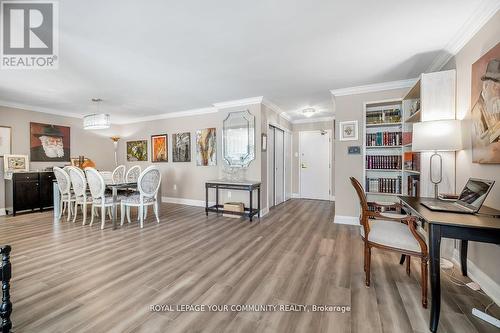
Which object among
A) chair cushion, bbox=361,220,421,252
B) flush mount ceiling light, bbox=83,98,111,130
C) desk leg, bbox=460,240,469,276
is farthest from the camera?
flush mount ceiling light, bbox=83,98,111,130

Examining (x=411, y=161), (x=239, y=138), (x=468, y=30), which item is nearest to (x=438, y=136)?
(x=468, y=30)

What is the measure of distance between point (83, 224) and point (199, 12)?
4068 mm

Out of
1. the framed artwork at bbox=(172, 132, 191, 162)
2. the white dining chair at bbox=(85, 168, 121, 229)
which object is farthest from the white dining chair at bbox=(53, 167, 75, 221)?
the framed artwork at bbox=(172, 132, 191, 162)

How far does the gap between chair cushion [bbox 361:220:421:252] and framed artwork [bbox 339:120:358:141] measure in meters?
2.10

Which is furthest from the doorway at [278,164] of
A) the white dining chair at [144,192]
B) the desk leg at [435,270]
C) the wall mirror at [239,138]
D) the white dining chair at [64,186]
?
the white dining chair at [64,186]

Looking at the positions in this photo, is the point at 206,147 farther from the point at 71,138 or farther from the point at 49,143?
the point at 49,143

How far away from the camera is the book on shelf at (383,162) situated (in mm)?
3627

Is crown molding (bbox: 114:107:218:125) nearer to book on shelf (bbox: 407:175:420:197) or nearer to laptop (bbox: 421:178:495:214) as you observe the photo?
book on shelf (bbox: 407:175:420:197)

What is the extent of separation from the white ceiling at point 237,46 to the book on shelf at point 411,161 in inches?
47.7

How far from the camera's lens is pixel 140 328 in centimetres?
147

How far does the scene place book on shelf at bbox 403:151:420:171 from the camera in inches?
124

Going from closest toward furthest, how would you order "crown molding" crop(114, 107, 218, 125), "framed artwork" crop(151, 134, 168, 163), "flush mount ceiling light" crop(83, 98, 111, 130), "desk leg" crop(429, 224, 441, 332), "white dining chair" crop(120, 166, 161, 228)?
"desk leg" crop(429, 224, 441, 332) < "white dining chair" crop(120, 166, 161, 228) < "flush mount ceiling light" crop(83, 98, 111, 130) < "crown molding" crop(114, 107, 218, 125) < "framed artwork" crop(151, 134, 168, 163)

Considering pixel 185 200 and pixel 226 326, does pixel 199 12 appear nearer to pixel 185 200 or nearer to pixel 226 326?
pixel 226 326

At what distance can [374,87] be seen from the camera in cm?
369
